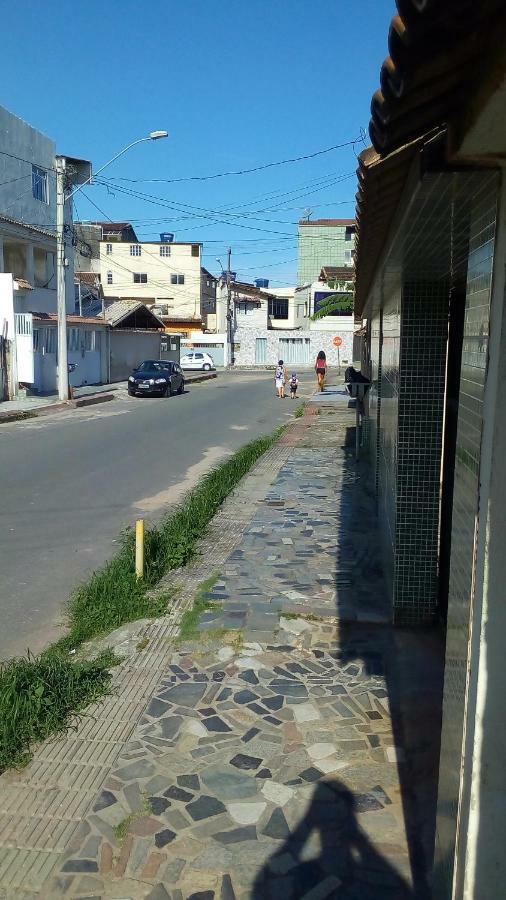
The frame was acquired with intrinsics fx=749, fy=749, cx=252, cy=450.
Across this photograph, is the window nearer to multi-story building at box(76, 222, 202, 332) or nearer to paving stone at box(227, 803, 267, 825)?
paving stone at box(227, 803, 267, 825)

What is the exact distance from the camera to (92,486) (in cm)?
1073

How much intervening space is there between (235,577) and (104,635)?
58.2 inches

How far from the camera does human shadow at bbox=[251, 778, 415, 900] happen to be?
9.46 ft

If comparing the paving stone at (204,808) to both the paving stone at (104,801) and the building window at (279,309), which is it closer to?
the paving stone at (104,801)

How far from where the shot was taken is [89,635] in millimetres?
5484

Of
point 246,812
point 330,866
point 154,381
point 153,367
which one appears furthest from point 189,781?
point 153,367

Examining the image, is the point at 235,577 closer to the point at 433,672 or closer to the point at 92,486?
the point at 433,672

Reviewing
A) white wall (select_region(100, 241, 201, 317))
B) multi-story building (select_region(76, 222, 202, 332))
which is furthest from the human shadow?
white wall (select_region(100, 241, 201, 317))

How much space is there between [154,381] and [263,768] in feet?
81.3

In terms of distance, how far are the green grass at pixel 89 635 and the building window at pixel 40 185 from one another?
2574cm

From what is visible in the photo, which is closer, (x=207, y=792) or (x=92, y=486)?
(x=207, y=792)

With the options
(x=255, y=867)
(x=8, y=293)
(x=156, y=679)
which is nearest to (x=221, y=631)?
(x=156, y=679)

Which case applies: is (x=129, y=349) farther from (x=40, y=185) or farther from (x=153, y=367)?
(x=40, y=185)

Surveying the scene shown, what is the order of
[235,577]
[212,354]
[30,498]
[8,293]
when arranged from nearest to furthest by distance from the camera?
1. [235,577]
2. [30,498]
3. [8,293]
4. [212,354]
